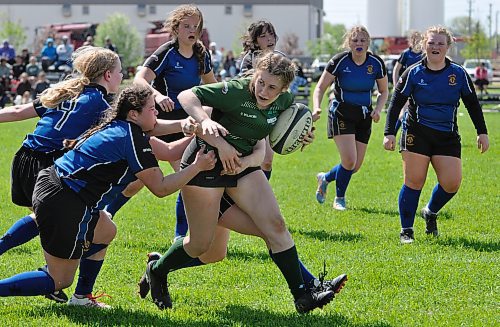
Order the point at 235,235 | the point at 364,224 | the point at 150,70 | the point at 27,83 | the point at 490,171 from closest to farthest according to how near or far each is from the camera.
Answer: the point at 150,70
the point at 235,235
the point at 364,224
the point at 490,171
the point at 27,83

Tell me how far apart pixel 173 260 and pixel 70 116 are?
1.10 m

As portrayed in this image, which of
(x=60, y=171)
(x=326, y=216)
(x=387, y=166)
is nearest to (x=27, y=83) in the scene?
(x=387, y=166)

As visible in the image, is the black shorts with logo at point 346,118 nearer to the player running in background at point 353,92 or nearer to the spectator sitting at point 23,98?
the player running in background at point 353,92

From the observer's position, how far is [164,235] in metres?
8.12

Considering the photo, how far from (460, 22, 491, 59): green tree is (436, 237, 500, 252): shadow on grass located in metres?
53.5

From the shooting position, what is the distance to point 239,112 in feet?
17.1

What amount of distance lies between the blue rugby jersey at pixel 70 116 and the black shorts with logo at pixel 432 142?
308cm

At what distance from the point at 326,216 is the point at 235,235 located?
1.50m

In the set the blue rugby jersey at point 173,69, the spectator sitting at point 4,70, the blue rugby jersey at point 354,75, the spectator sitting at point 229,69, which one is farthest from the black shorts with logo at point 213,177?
the spectator sitting at point 229,69

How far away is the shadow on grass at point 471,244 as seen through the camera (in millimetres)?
7465

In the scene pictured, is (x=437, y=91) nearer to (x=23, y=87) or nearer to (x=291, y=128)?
(x=291, y=128)

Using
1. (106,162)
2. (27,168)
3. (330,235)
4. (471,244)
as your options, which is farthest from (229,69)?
(106,162)

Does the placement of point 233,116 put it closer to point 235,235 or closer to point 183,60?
point 183,60

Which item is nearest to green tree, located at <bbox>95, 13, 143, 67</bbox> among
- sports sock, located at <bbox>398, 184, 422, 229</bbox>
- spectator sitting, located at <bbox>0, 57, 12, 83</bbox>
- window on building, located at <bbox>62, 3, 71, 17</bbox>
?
window on building, located at <bbox>62, 3, 71, 17</bbox>
